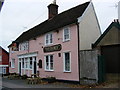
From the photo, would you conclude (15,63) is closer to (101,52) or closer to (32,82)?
(32,82)

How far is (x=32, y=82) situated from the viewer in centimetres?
1831

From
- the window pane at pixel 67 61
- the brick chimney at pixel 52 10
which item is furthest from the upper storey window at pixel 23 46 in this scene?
the window pane at pixel 67 61

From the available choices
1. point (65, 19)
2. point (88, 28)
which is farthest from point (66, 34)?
point (65, 19)

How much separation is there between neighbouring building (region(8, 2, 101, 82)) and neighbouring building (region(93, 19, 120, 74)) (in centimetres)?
207

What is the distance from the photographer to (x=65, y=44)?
60.4 feet

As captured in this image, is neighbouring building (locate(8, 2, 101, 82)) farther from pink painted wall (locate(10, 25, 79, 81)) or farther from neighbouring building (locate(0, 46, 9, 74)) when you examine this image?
neighbouring building (locate(0, 46, 9, 74))

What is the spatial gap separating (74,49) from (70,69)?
1.91 meters

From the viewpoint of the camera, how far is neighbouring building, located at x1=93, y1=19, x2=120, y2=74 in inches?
609

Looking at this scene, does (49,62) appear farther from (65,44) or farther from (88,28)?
(88,28)

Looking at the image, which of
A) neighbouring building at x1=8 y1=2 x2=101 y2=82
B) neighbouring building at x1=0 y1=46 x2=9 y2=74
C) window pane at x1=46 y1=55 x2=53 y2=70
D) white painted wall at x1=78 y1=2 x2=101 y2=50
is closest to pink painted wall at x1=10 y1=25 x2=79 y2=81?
neighbouring building at x1=8 y1=2 x2=101 y2=82

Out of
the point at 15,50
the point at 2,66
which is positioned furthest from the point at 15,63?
the point at 2,66

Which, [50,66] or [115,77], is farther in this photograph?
[50,66]

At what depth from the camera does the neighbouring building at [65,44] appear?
17184mm

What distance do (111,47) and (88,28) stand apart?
3609 mm
